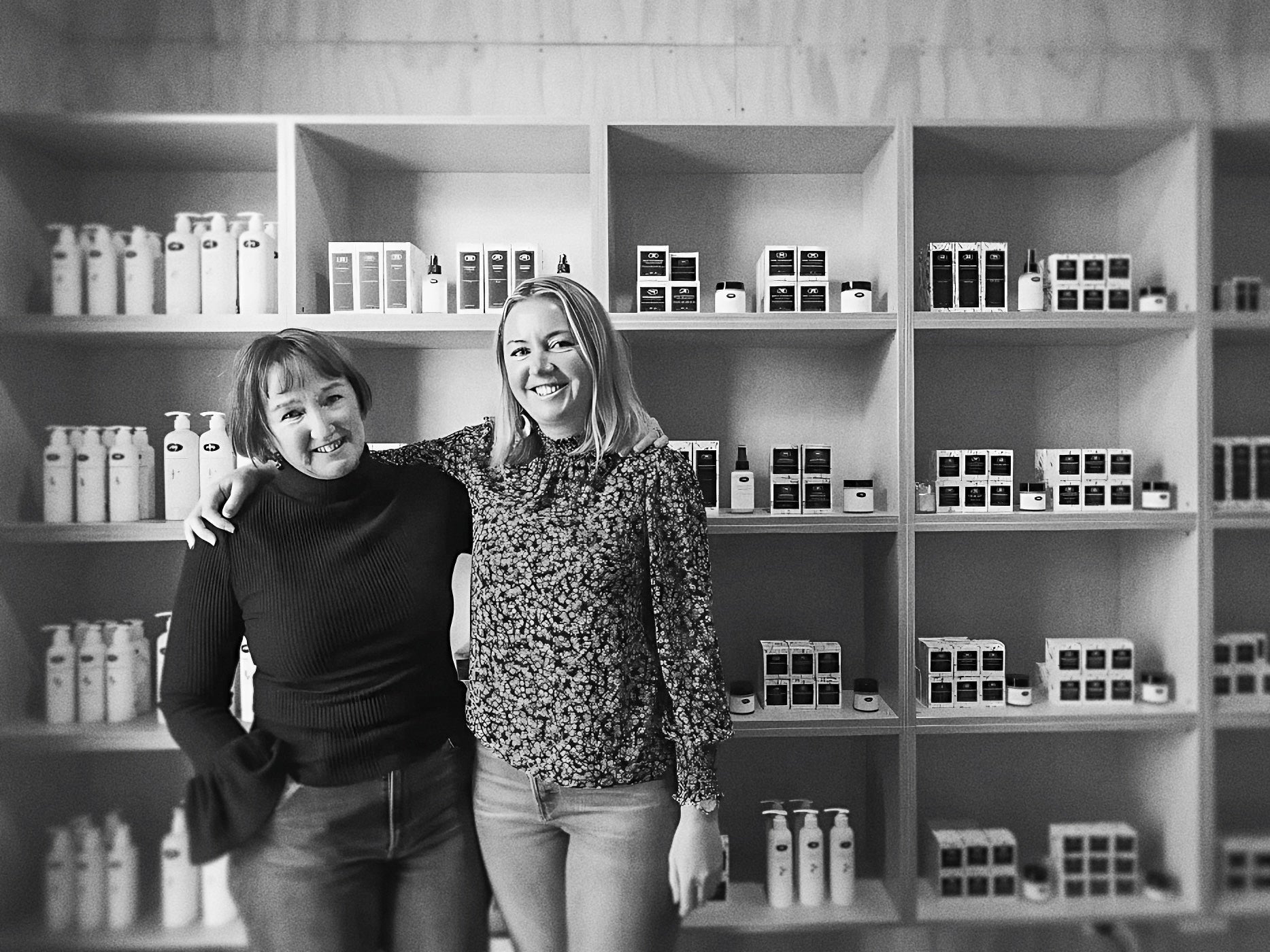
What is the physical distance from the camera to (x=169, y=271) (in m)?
2.02

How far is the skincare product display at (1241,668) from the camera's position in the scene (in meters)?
1.89

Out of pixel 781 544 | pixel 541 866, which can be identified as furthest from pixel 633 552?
pixel 781 544

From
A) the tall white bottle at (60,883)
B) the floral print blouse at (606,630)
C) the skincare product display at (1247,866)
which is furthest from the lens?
the tall white bottle at (60,883)

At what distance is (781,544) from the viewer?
2379 millimetres

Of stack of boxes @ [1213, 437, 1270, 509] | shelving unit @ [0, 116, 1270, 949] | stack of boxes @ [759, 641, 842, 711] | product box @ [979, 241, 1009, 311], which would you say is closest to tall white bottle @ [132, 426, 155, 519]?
shelving unit @ [0, 116, 1270, 949]

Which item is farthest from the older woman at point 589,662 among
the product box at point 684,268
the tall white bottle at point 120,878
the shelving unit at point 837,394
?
the tall white bottle at point 120,878

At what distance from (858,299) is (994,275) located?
0.36 metres

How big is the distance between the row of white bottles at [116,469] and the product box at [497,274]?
745mm

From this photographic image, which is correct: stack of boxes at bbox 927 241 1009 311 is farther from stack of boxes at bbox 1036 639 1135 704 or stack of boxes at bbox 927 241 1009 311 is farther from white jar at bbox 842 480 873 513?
stack of boxes at bbox 1036 639 1135 704

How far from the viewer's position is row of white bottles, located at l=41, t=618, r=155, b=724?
79.5 inches

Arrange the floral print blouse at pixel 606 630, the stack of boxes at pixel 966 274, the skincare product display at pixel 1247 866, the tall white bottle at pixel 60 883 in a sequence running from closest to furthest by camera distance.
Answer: the floral print blouse at pixel 606 630, the skincare product display at pixel 1247 866, the tall white bottle at pixel 60 883, the stack of boxes at pixel 966 274

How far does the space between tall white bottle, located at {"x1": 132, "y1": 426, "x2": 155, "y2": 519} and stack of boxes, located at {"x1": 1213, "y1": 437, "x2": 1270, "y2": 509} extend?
268 cm

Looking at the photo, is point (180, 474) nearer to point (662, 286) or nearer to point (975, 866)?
point (662, 286)

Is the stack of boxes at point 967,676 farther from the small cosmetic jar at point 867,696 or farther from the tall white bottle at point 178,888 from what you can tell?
the tall white bottle at point 178,888
